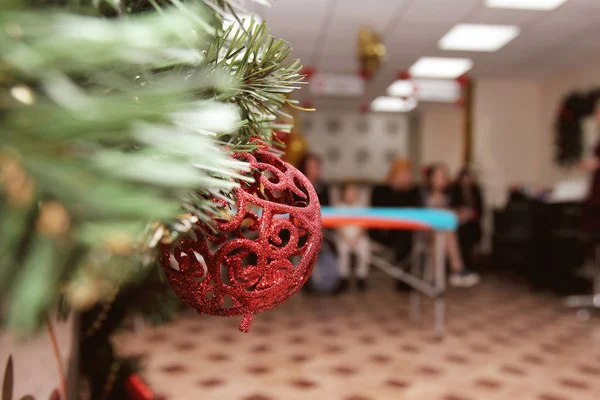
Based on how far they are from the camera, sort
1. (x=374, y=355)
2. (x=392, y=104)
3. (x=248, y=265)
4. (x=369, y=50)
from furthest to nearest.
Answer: (x=392, y=104), (x=369, y=50), (x=374, y=355), (x=248, y=265)

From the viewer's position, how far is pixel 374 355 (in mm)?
2986

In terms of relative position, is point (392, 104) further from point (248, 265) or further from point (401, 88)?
point (248, 265)

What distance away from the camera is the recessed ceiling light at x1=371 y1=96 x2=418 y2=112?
9734 mm

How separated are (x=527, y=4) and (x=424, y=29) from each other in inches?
43.7

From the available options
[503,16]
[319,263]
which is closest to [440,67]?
[503,16]

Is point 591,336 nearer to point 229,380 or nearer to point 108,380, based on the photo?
point 229,380

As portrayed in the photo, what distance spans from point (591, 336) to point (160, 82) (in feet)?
13.4

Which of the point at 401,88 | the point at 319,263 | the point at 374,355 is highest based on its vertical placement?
the point at 401,88

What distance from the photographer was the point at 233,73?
407 mm

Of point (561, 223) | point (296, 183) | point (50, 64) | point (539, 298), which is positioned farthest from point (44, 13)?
point (561, 223)

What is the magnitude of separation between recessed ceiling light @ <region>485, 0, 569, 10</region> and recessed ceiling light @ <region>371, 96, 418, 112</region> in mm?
4537

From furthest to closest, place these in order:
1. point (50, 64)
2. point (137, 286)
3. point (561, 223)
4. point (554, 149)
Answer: point (554, 149)
point (561, 223)
point (137, 286)
point (50, 64)

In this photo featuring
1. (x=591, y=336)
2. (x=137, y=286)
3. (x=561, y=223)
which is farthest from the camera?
(x=561, y=223)

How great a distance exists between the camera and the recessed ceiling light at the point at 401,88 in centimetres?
794
